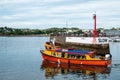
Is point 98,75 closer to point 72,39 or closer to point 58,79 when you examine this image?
point 58,79

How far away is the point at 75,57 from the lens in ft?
210

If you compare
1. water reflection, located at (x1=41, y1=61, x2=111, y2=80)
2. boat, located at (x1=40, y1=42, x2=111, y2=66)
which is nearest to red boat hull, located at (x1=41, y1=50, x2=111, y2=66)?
boat, located at (x1=40, y1=42, x2=111, y2=66)

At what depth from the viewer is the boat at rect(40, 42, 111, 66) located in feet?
197

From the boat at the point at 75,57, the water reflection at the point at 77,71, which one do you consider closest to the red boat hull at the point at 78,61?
the boat at the point at 75,57

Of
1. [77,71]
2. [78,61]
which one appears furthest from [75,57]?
[77,71]

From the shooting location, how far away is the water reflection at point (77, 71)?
52656 mm

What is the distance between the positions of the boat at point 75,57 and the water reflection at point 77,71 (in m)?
1.04

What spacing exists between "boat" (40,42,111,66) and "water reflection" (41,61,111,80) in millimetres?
1037

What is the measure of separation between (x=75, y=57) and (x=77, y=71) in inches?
289

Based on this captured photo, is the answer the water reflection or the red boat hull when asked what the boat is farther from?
the water reflection

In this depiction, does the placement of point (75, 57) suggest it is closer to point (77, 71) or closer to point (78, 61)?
point (78, 61)

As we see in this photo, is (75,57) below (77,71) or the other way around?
the other way around

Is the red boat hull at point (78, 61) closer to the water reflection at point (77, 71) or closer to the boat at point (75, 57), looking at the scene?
the boat at point (75, 57)

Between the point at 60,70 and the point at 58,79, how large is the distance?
9.40 meters
